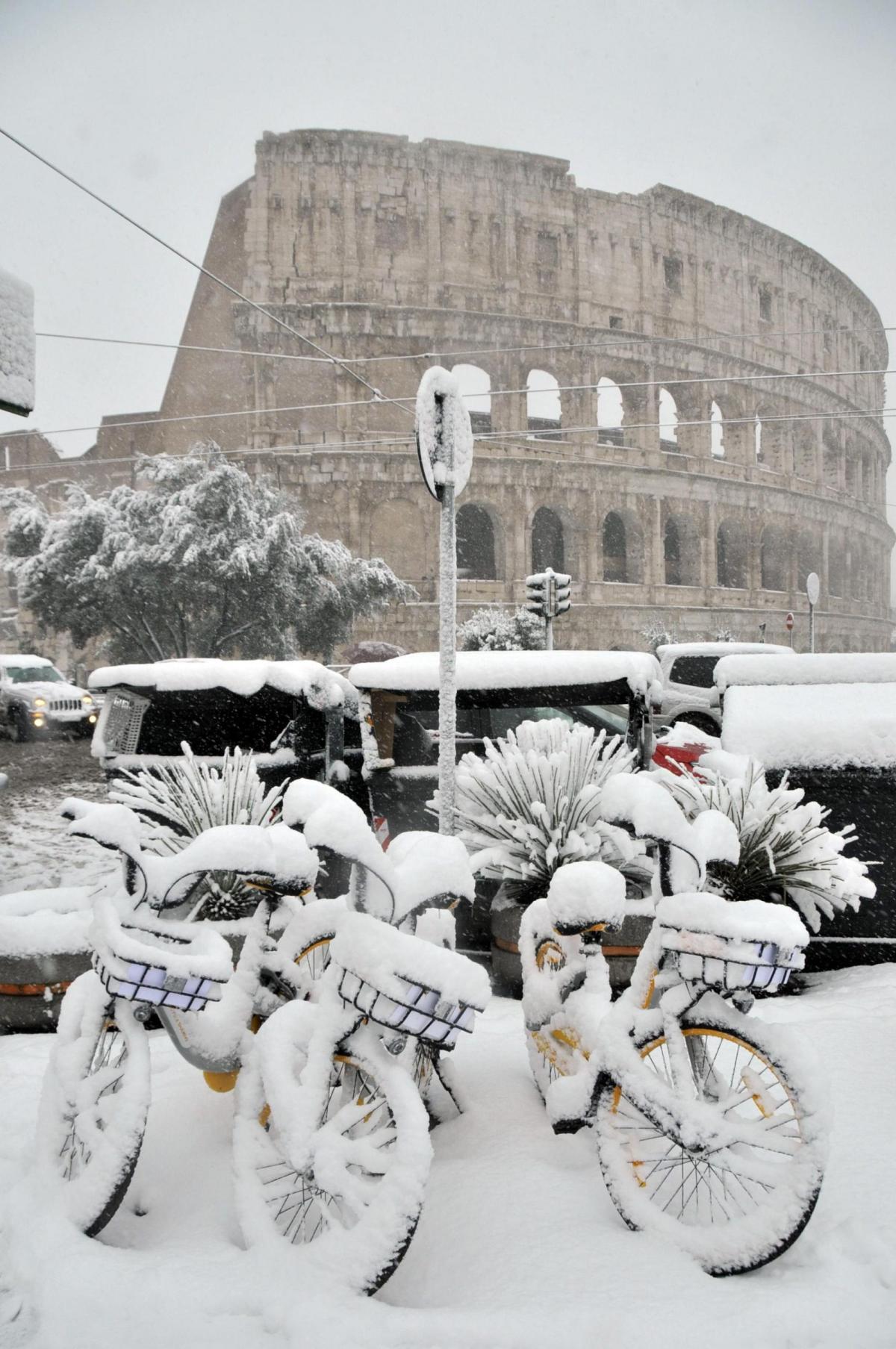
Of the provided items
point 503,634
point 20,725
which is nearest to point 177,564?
point 20,725

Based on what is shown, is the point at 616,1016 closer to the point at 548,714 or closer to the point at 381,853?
the point at 381,853

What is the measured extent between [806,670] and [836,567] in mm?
42447

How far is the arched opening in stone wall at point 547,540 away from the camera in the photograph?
122 ft

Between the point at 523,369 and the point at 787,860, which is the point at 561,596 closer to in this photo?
the point at 787,860

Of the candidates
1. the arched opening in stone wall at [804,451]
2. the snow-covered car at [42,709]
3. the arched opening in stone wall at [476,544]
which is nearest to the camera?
the snow-covered car at [42,709]

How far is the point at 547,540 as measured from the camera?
3756 cm

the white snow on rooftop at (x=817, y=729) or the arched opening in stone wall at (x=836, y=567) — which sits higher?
the arched opening in stone wall at (x=836, y=567)

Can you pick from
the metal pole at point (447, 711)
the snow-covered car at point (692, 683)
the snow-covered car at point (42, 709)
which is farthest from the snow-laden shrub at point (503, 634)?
the metal pole at point (447, 711)

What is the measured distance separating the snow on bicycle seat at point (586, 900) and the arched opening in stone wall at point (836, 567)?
46.0m

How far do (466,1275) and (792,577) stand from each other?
43.9m

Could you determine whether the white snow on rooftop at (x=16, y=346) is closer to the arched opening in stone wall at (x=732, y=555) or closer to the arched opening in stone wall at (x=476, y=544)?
the arched opening in stone wall at (x=476, y=544)

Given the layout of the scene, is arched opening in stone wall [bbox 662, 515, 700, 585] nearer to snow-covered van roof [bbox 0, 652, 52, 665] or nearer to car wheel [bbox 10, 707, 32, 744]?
snow-covered van roof [bbox 0, 652, 52, 665]

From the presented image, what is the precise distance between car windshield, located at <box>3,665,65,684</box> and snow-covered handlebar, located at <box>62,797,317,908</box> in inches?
774

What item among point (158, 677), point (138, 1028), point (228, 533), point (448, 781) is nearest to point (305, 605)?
point (228, 533)
